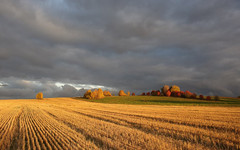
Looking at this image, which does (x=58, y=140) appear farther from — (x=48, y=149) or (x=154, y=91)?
(x=154, y=91)

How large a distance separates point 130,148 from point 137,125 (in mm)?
5630

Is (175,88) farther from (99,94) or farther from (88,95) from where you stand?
(88,95)

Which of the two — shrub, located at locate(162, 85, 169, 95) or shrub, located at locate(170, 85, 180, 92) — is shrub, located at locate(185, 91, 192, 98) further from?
shrub, located at locate(162, 85, 169, 95)

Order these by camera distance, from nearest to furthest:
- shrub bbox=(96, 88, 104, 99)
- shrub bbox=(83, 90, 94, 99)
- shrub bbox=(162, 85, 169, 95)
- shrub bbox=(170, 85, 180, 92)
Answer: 1. shrub bbox=(96, 88, 104, 99)
2. shrub bbox=(83, 90, 94, 99)
3. shrub bbox=(162, 85, 169, 95)
4. shrub bbox=(170, 85, 180, 92)

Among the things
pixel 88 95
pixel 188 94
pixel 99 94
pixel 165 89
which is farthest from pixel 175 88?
pixel 88 95

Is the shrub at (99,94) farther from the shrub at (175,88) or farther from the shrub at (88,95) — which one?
the shrub at (175,88)

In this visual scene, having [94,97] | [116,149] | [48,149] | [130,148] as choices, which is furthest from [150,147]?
[94,97]

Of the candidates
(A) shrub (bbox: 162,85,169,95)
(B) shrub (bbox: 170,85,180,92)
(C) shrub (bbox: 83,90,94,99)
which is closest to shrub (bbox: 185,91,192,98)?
(B) shrub (bbox: 170,85,180,92)

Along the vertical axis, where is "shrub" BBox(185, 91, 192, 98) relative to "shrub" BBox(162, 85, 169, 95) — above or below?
below

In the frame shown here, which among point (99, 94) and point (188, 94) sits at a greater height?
point (188, 94)

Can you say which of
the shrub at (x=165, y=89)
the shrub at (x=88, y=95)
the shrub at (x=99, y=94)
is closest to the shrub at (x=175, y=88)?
the shrub at (x=165, y=89)

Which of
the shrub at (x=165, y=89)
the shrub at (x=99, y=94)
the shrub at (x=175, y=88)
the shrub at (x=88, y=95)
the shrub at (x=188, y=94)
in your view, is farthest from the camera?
the shrub at (x=175, y=88)

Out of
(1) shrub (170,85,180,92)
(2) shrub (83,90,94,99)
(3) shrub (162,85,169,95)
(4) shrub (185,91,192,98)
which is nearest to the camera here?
(4) shrub (185,91,192,98)

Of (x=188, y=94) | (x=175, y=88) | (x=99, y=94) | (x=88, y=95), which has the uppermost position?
(x=175, y=88)
